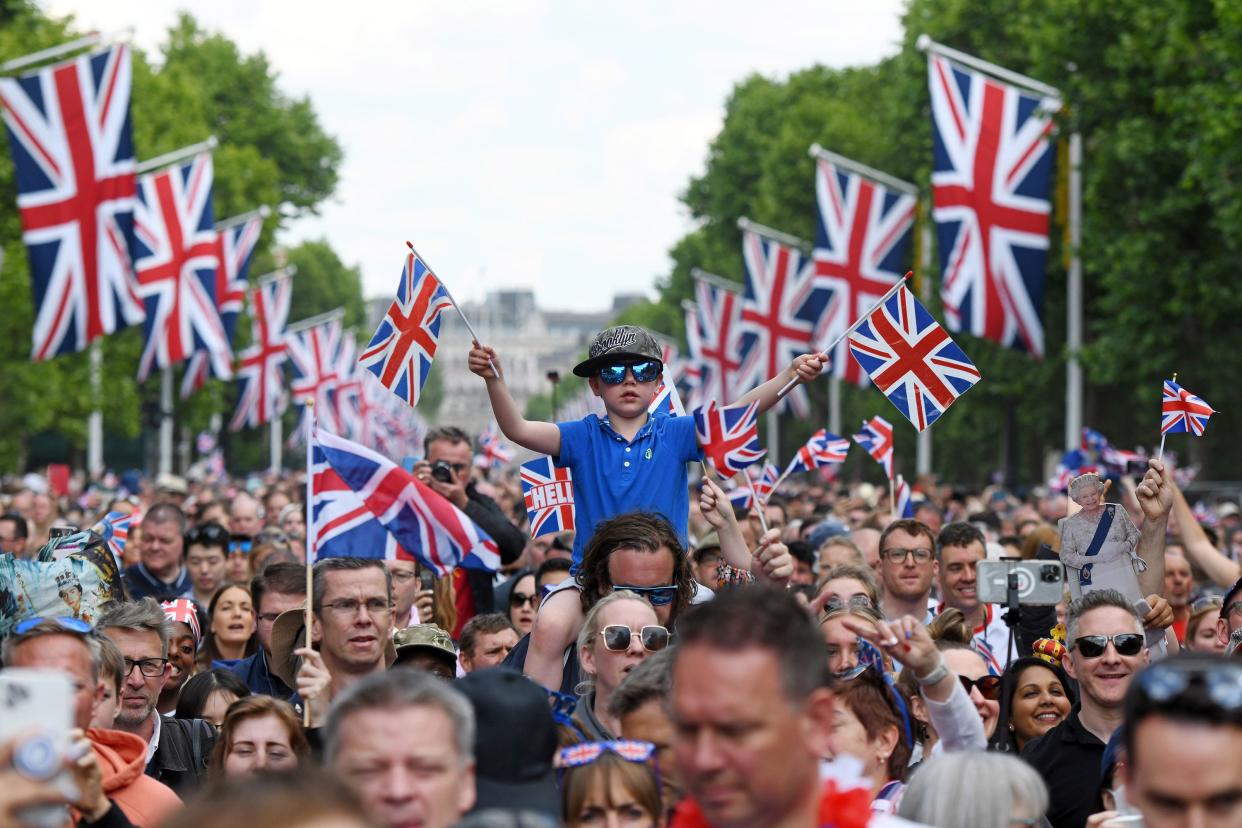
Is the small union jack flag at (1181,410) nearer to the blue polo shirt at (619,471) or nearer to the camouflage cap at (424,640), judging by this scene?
the blue polo shirt at (619,471)

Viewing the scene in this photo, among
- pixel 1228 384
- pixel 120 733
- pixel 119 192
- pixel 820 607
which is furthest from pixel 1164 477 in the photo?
pixel 1228 384

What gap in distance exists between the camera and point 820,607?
8391 mm

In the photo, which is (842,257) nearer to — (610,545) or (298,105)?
(610,545)

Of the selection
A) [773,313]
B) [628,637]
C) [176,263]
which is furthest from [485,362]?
[773,313]

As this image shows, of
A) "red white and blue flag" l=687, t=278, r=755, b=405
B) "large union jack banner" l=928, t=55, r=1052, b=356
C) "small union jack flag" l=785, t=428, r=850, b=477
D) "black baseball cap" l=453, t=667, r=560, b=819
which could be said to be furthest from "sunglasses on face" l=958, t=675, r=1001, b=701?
"red white and blue flag" l=687, t=278, r=755, b=405

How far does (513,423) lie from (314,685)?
5.84 feet

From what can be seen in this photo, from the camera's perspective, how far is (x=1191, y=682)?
13.9 feet

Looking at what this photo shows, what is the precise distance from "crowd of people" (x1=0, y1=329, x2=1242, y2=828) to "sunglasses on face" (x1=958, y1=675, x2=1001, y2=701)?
25 mm

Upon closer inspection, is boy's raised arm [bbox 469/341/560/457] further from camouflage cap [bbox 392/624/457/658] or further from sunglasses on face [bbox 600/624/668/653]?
sunglasses on face [bbox 600/624/668/653]

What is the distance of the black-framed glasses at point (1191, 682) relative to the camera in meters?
4.20

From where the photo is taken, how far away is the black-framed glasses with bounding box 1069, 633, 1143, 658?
7.41 m

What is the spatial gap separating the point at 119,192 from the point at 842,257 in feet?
41.9

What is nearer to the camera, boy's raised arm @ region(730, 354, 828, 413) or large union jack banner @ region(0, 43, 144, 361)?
boy's raised arm @ region(730, 354, 828, 413)

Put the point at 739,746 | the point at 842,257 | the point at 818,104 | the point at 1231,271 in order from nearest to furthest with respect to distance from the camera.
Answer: the point at 739,746, the point at 1231,271, the point at 842,257, the point at 818,104
